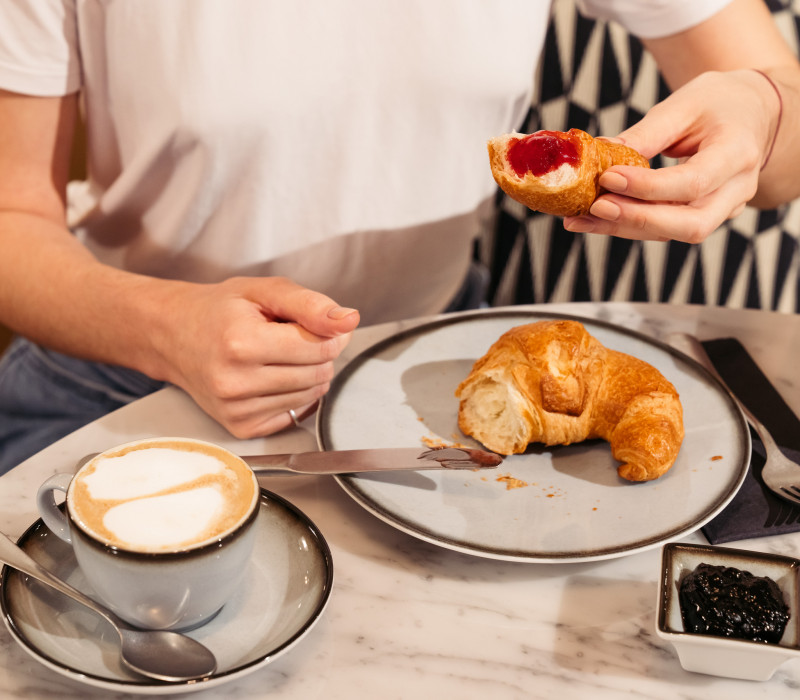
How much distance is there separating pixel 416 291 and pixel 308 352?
26.1 inches

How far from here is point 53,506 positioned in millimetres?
702

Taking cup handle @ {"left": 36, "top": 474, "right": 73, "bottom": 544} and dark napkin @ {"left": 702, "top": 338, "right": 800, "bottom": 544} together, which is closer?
cup handle @ {"left": 36, "top": 474, "right": 73, "bottom": 544}

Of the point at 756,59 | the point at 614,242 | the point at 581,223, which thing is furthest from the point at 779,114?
the point at 614,242

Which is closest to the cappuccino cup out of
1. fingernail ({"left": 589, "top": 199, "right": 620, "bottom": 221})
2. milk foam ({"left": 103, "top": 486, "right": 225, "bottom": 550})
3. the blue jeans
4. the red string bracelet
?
milk foam ({"left": 103, "top": 486, "right": 225, "bottom": 550})

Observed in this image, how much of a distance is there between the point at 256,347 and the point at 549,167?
1.26 feet

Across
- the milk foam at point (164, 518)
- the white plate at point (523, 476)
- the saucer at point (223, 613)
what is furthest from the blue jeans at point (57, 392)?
the milk foam at point (164, 518)

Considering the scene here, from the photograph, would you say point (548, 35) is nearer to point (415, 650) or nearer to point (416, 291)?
point (416, 291)

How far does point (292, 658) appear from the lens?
2.30 feet

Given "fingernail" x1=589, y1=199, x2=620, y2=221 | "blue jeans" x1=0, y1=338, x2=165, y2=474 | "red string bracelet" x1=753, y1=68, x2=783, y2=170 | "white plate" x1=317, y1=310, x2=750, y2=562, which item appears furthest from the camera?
"blue jeans" x1=0, y1=338, x2=165, y2=474

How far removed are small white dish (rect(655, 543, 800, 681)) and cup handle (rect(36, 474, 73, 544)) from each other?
51 centimetres

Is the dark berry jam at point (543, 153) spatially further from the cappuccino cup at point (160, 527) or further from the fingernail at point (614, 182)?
the cappuccino cup at point (160, 527)

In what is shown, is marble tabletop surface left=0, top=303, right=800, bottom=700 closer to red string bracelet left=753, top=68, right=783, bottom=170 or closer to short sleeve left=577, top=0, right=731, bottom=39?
red string bracelet left=753, top=68, right=783, bottom=170

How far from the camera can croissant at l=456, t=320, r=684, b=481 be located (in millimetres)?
893

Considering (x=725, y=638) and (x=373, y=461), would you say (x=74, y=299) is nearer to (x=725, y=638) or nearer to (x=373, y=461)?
(x=373, y=461)
